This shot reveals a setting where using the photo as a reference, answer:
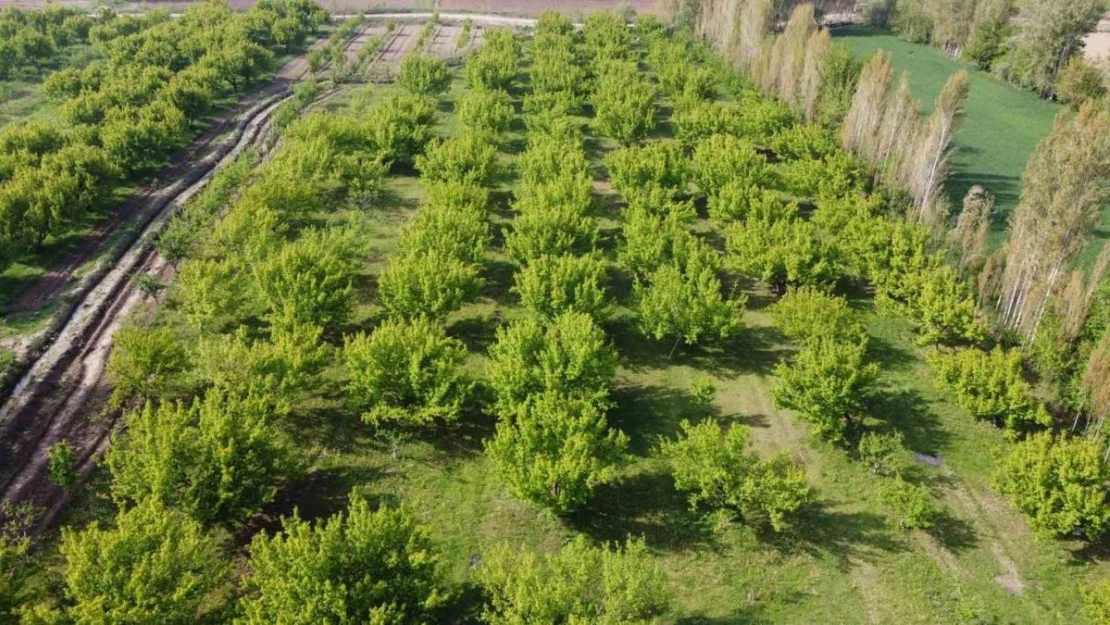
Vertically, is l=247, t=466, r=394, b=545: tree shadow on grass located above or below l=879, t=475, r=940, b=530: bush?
below

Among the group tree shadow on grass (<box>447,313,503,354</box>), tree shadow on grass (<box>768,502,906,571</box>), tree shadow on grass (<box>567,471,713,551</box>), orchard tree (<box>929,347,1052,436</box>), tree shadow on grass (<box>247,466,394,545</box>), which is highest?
orchard tree (<box>929,347,1052,436</box>)

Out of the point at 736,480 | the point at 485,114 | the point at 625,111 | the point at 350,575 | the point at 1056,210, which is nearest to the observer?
the point at 350,575

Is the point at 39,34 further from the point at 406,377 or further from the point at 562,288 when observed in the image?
the point at 406,377

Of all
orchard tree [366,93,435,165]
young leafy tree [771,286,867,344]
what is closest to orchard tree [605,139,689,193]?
young leafy tree [771,286,867,344]

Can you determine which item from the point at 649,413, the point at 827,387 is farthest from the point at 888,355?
the point at 649,413

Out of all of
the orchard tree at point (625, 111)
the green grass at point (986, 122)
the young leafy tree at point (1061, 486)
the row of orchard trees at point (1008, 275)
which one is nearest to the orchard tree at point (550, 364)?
the row of orchard trees at point (1008, 275)

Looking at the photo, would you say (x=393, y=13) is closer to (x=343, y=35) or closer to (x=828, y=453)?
(x=343, y=35)

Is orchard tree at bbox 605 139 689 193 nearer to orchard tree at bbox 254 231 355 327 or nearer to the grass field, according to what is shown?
the grass field
